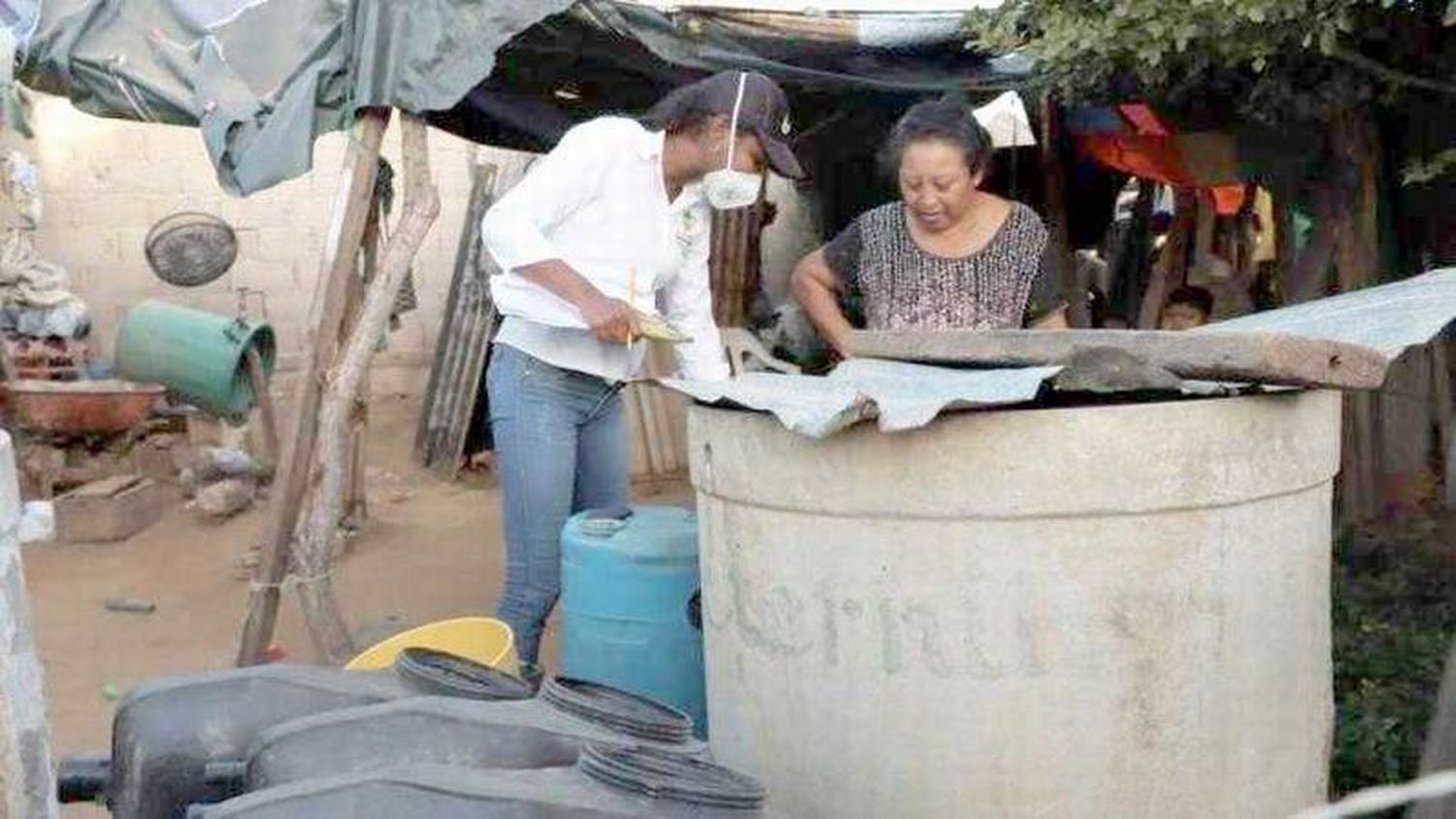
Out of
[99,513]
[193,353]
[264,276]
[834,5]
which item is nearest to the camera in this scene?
[834,5]

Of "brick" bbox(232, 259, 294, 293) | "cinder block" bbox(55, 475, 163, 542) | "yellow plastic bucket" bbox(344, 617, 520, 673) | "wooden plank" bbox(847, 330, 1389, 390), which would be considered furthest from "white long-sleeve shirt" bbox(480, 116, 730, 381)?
"brick" bbox(232, 259, 294, 293)

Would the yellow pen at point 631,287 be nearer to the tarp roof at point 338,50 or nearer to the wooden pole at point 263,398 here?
the tarp roof at point 338,50

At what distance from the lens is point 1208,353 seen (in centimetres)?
273

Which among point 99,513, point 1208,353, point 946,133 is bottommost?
point 99,513

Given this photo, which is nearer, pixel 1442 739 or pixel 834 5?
pixel 1442 739

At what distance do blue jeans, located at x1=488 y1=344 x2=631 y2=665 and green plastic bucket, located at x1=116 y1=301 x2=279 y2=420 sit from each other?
508cm

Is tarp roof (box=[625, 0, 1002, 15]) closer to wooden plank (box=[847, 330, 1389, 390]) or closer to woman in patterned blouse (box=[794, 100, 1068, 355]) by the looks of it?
woman in patterned blouse (box=[794, 100, 1068, 355])

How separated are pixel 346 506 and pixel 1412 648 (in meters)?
5.32

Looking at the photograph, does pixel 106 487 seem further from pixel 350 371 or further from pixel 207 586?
pixel 350 371

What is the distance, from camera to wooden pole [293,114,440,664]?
18.5 feet

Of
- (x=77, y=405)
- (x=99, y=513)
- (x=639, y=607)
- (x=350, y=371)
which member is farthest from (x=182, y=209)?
(x=639, y=607)

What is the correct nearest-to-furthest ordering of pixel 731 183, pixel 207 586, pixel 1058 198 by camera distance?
pixel 731 183 → pixel 207 586 → pixel 1058 198

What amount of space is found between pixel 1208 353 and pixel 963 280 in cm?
135

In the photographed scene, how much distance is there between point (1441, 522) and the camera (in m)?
6.71
